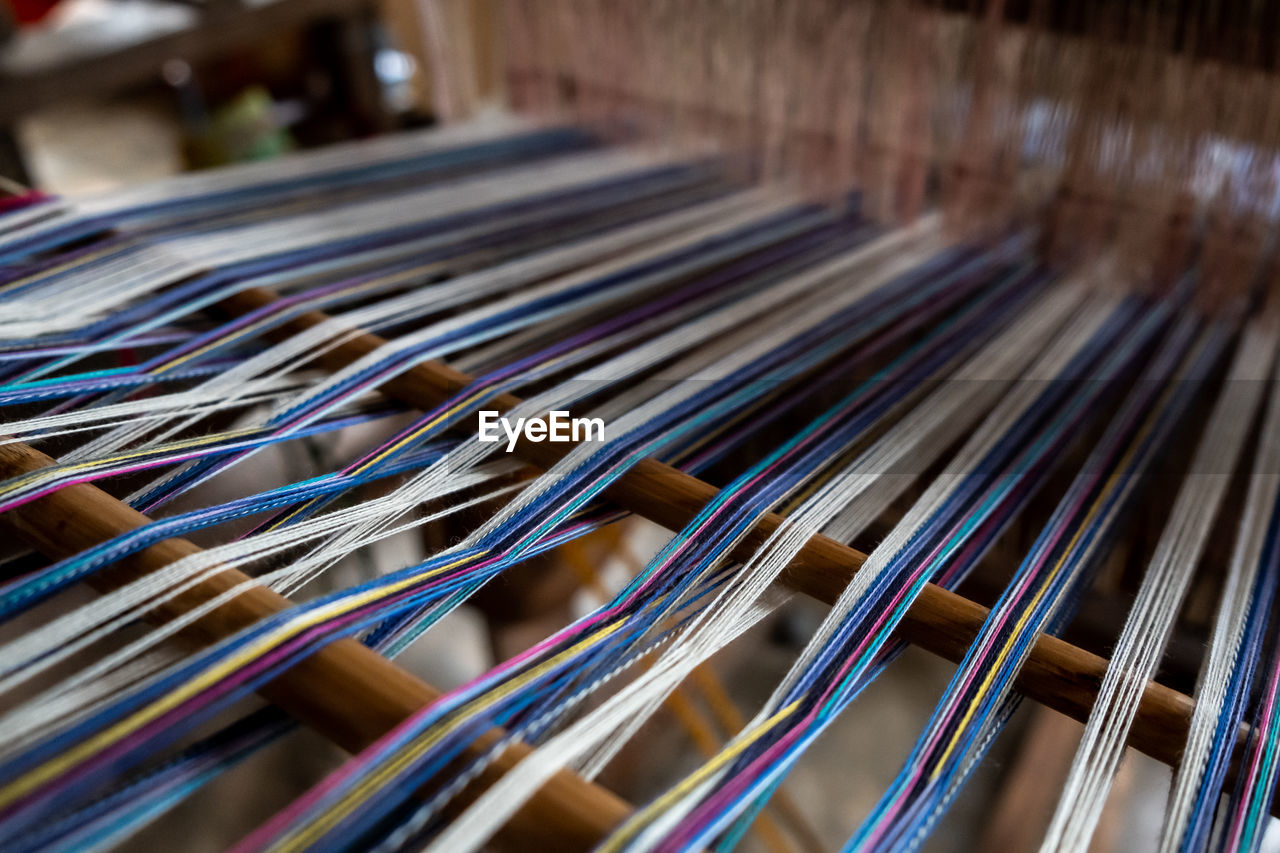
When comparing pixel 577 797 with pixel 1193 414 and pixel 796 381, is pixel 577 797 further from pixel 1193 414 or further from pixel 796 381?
pixel 1193 414

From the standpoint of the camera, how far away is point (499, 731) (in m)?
0.52

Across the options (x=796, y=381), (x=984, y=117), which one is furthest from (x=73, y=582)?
(x=984, y=117)

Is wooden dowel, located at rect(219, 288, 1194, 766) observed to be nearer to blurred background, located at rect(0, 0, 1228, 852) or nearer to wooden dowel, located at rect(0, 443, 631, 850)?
blurred background, located at rect(0, 0, 1228, 852)

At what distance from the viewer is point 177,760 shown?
20.2 inches

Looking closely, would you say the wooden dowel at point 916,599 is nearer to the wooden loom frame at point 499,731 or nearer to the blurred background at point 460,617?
the wooden loom frame at point 499,731

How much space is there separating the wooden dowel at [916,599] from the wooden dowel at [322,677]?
25 cm

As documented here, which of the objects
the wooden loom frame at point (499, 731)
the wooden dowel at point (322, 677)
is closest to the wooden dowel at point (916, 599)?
the wooden loom frame at point (499, 731)

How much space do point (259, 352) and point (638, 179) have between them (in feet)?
2.46

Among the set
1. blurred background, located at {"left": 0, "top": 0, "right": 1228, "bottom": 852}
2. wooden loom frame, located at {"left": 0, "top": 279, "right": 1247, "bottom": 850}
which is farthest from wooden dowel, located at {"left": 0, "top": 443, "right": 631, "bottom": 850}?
blurred background, located at {"left": 0, "top": 0, "right": 1228, "bottom": 852}

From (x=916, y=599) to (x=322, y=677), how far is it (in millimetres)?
A: 390

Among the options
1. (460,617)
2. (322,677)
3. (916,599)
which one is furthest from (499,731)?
(460,617)

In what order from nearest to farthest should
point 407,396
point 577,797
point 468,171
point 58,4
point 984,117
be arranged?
1. point 577,797
2. point 407,396
3. point 984,117
4. point 468,171
5. point 58,4

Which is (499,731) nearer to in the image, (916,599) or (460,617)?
(916,599)

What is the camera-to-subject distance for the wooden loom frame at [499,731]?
1.61ft
